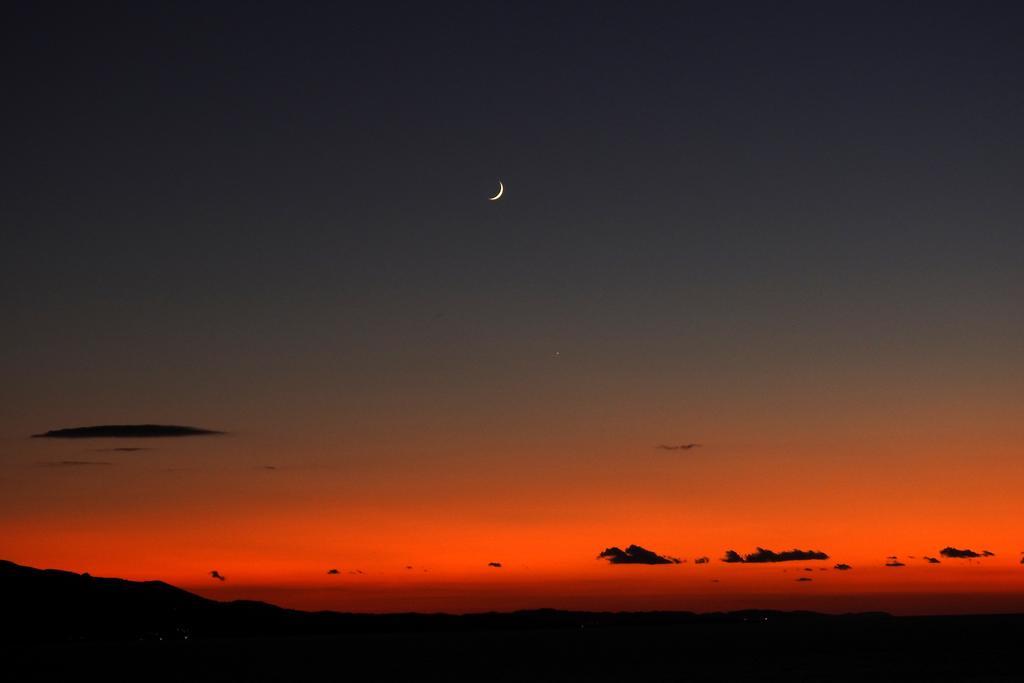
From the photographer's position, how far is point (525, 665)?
187125mm

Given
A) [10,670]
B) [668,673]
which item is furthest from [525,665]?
[10,670]

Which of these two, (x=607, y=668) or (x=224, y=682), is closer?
(x=224, y=682)

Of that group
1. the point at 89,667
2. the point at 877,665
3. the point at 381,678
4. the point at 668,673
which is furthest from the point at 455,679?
the point at 89,667

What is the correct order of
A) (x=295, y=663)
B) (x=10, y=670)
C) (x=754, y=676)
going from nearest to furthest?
(x=754, y=676)
(x=10, y=670)
(x=295, y=663)

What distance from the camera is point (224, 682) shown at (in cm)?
14575

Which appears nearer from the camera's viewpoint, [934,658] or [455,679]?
[455,679]

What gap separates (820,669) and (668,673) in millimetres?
20166

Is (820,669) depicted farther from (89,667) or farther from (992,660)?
(89,667)

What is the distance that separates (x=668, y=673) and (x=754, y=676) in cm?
1587

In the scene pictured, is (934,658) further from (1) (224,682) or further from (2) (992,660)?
(1) (224,682)

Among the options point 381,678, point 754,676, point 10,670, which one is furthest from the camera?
point 10,670

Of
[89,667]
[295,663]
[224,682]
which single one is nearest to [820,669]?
[224,682]

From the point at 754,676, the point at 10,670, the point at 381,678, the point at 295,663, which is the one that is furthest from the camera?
the point at 295,663

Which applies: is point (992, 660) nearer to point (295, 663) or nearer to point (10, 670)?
point (295, 663)
